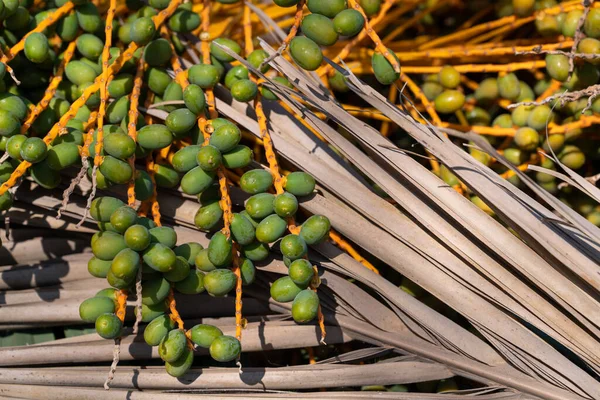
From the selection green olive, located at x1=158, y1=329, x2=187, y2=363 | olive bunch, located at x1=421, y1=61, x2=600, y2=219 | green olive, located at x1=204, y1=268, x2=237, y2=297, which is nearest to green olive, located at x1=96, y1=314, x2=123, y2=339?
green olive, located at x1=158, y1=329, x2=187, y2=363

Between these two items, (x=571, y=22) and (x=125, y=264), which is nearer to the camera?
(x=125, y=264)

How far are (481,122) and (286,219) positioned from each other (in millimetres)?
876

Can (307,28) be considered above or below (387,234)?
above

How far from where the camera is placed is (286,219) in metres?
1.54

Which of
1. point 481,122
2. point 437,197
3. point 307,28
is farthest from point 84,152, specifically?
point 481,122

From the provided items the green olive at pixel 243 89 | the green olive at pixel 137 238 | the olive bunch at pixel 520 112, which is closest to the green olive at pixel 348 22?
the green olive at pixel 243 89

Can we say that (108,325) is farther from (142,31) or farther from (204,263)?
(142,31)

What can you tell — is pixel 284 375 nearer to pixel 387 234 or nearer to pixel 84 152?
pixel 387 234

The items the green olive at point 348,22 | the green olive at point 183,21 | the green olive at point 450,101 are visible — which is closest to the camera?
the green olive at point 348,22

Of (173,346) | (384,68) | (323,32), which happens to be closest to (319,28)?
(323,32)

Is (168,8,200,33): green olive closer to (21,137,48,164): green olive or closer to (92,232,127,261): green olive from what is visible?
(21,137,48,164): green olive

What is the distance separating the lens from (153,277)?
1.50m

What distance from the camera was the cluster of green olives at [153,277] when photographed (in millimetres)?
1415

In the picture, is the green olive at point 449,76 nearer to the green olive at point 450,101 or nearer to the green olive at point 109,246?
the green olive at point 450,101
